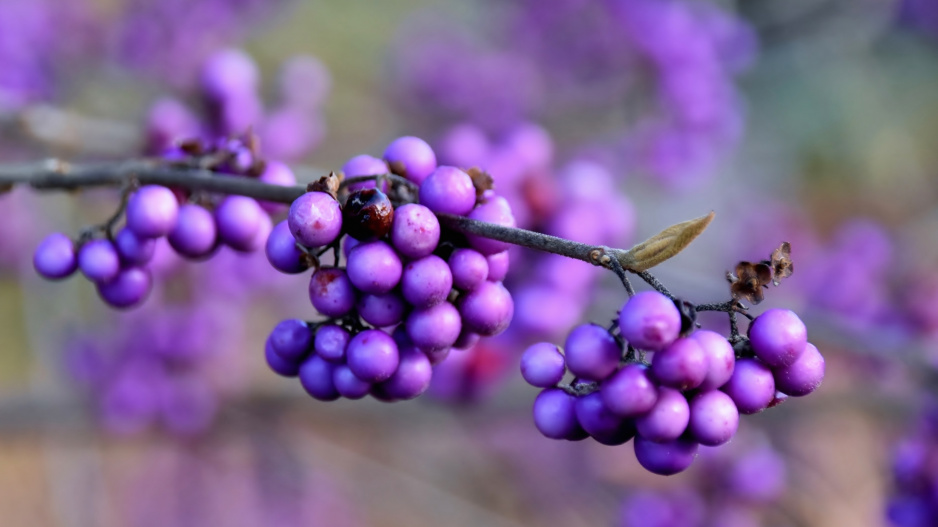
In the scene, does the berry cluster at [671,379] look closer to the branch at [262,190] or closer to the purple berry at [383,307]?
the branch at [262,190]

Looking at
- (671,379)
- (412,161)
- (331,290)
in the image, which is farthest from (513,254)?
(671,379)

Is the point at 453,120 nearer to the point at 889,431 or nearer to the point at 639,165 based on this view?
the point at 639,165

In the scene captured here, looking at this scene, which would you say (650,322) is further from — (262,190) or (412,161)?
(262,190)

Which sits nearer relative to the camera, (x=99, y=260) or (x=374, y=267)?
(x=374, y=267)

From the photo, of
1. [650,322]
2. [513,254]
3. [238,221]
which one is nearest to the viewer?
[650,322]

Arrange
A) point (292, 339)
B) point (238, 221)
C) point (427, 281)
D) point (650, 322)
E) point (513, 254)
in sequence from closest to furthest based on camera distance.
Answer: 1. point (650, 322)
2. point (427, 281)
3. point (292, 339)
4. point (238, 221)
5. point (513, 254)

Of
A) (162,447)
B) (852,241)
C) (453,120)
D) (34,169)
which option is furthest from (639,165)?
(34,169)

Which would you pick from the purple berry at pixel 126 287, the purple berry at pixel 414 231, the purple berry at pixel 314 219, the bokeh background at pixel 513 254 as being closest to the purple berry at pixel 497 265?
the purple berry at pixel 414 231
